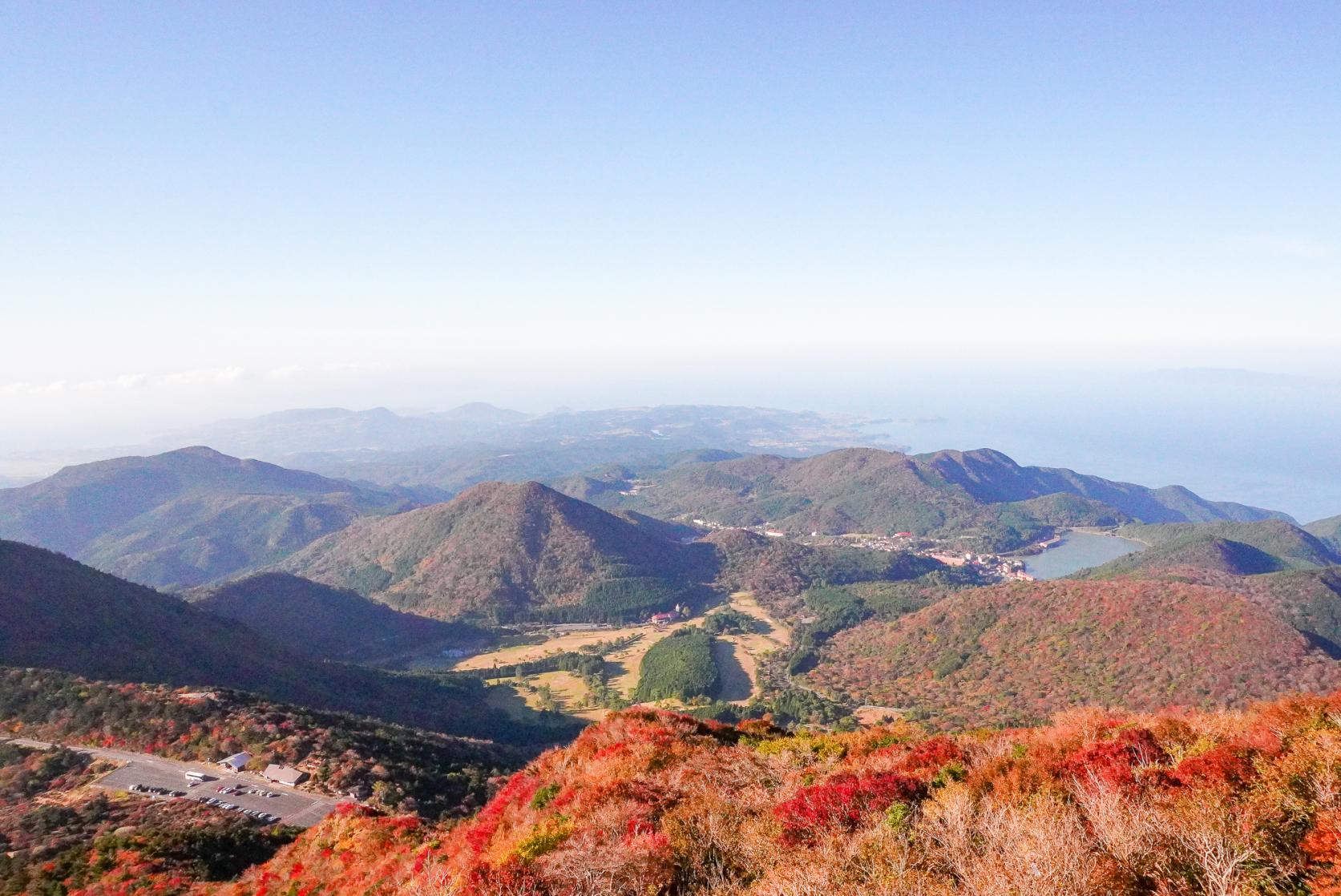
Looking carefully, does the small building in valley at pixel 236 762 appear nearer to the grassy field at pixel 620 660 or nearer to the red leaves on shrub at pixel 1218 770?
the grassy field at pixel 620 660

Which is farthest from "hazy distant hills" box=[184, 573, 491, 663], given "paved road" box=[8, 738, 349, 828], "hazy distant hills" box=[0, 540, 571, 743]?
"paved road" box=[8, 738, 349, 828]

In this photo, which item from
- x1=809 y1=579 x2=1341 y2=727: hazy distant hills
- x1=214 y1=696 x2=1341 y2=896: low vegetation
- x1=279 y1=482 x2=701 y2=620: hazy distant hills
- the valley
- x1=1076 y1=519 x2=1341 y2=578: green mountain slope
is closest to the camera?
x1=214 y1=696 x2=1341 y2=896: low vegetation

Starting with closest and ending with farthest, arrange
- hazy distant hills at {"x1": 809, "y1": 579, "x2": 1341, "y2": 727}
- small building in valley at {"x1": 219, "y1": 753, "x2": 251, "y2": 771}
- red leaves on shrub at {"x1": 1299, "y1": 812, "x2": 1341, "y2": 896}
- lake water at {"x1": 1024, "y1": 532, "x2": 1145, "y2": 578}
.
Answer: red leaves on shrub at {"x1": 1299, "y1": 812, "x2": 1341, "y2": 896} → small building in valley at {"x1": 219, "y1": 753, "x2": 251, "y2": 771} → hazy distant hills at {"x1": 809, "y1": 579, "x2": 1341, "y2": 727} → lake water at {"x1": 1024, "y1": 532, "x2": 1145, "y2": 578}

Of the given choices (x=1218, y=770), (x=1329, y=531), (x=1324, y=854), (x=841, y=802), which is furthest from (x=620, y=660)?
(x=1329, y=531)

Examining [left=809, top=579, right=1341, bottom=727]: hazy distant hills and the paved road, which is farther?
[left=809, top=579, right=1341, bottom=727]: hazy distant hills

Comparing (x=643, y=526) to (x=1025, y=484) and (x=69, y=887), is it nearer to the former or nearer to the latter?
(x=69, y=887)

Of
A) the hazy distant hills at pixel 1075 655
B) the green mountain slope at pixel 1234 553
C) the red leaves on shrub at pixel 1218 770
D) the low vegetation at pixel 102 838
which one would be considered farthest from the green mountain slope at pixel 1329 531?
the low vegetation at pixel 102 838

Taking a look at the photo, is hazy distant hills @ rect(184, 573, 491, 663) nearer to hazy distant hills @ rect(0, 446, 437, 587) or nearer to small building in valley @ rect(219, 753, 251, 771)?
small building in valley @ rect(219, 753, 251, 771)
